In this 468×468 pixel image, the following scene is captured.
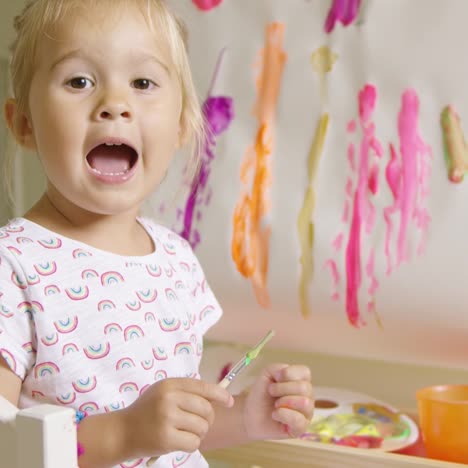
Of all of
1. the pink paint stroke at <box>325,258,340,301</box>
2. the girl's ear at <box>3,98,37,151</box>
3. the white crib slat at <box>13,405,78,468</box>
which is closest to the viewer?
the white crib slat at <box>13,405,78,468</box>

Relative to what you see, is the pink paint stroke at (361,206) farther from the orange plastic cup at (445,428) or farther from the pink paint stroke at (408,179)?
the orange plastic cup at (445,428)

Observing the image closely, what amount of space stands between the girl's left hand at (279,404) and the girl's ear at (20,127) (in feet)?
1.16

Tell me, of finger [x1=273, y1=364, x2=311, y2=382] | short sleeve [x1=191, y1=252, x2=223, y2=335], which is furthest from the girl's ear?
finger [x1=273, y1=364, x2=311, y2=382]

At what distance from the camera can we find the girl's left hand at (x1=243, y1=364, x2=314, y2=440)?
0.72 m

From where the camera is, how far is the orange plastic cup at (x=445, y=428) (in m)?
0.83

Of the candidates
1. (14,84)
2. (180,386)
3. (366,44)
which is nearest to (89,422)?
(180,386)

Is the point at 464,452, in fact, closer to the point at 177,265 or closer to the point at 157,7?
the point at 177,265

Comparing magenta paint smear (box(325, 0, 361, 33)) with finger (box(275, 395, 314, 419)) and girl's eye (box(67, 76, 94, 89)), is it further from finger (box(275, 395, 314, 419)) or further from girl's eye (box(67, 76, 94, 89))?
finger (box(275, 395, 314, 419))

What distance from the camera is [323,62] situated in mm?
1011

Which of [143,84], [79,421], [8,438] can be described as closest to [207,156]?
[143,84]

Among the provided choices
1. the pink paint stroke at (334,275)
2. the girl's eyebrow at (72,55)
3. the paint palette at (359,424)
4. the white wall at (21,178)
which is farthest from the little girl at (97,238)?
the white wall at (21,178)

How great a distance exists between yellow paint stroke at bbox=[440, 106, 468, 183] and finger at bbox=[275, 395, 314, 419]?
0.38m

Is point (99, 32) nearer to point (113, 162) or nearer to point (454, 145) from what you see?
point (113, 162)

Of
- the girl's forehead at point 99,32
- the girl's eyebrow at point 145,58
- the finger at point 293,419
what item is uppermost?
the girl's forehead at point 99,32
